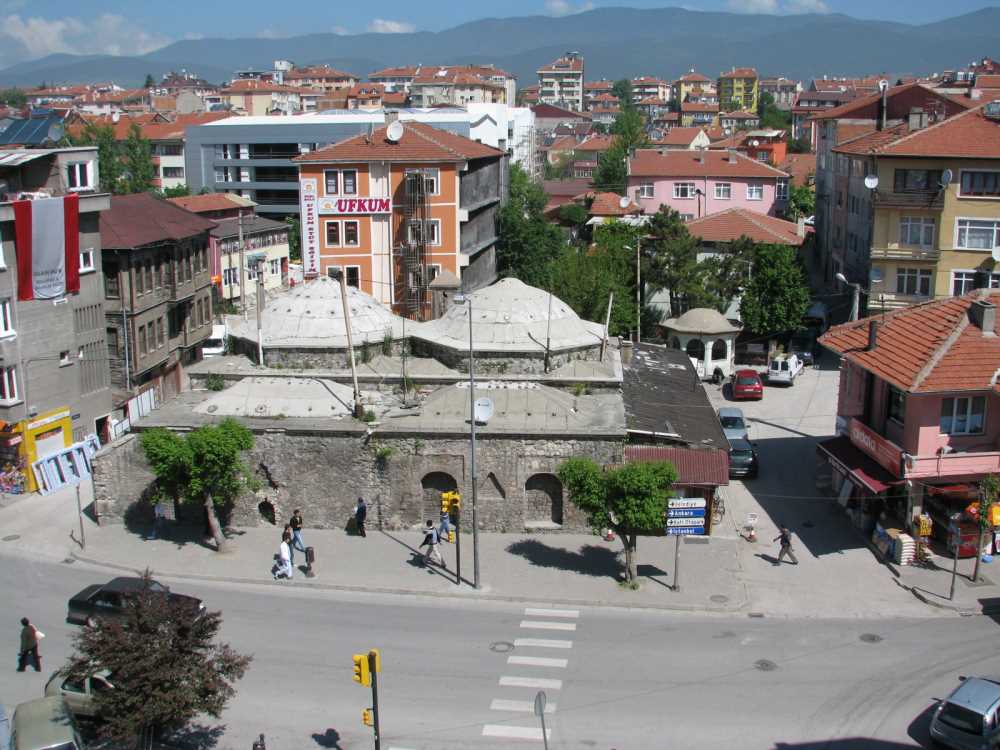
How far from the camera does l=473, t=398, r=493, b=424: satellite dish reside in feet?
104

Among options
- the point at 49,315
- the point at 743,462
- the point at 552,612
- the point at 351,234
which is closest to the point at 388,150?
the point at 351,234

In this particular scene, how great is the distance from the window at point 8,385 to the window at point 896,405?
29.3 metres

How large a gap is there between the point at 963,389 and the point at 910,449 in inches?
89.6

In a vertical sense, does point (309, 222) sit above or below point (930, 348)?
above

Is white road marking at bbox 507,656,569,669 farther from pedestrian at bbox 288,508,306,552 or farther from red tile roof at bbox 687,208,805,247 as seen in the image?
red tile roof at bbox 687,208,805,247

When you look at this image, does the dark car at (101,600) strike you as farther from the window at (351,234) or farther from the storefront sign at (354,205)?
the storefront sign at (354,205)

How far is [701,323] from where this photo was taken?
50.8 meters

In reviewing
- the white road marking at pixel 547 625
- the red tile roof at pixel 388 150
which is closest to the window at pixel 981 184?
the red tile roof at pixel 388 150

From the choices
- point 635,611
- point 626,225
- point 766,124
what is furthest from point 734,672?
point 766,124

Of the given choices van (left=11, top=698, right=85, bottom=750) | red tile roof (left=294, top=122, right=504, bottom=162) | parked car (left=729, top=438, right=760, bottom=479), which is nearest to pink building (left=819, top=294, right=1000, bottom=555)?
parked car (left=729, top=438, right=760, bottom=479)

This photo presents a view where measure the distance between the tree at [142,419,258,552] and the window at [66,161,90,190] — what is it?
46.7 ft

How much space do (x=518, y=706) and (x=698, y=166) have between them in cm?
6338

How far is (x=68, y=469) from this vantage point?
123 ft

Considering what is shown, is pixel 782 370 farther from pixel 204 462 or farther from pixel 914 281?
pixel 204 462
